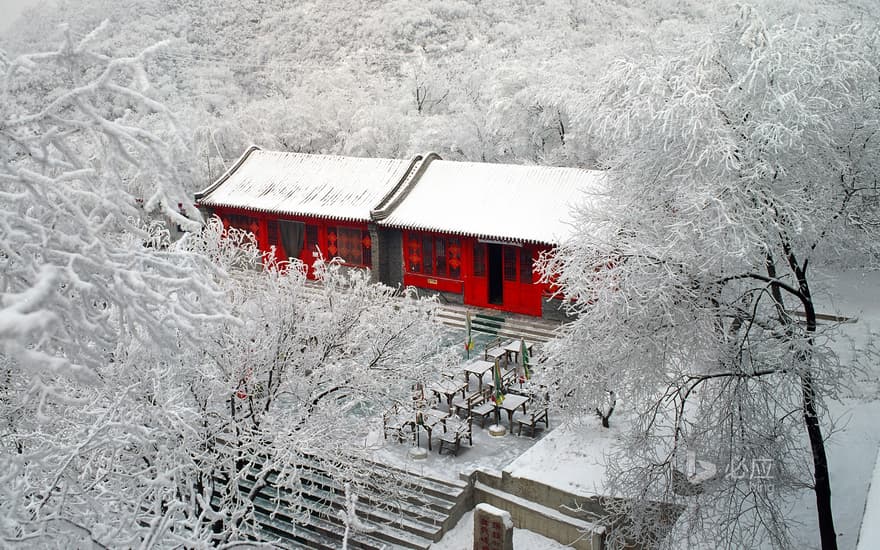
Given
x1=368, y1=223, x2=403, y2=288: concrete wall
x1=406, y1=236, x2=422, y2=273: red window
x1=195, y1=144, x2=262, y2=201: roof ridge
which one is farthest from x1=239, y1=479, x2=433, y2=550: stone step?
x1=195, y1=144, x2=262, y2=201: roof ridge

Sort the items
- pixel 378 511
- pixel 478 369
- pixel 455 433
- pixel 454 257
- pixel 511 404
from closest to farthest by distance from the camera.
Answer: pixel 378 511 < pixel 455 433 < pixel 511 404 < pixel 478 369 < pixel 454 257

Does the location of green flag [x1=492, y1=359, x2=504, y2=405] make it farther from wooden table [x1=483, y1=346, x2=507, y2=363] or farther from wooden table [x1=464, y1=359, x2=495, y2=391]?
wooden table [x1=483, y1=346, x2=507, y2=363]

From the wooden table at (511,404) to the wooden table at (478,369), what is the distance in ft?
2.35

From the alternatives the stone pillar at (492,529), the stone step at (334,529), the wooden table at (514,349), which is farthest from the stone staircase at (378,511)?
the wooden table at (514,349)

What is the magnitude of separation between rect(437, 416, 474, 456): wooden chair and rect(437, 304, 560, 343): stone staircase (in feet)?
14.1

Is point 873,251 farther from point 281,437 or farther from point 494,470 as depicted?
point 281,437

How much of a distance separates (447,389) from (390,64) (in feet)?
113

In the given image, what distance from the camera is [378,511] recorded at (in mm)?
10781

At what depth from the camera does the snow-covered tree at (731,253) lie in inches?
328

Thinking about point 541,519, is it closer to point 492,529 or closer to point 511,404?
point 492,529

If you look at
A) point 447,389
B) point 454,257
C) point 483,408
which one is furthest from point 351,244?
point 483,408

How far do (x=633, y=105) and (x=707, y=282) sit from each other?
8.81 ft

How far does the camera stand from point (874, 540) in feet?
16.9

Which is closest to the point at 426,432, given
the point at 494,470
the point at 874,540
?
the point at 494,470
